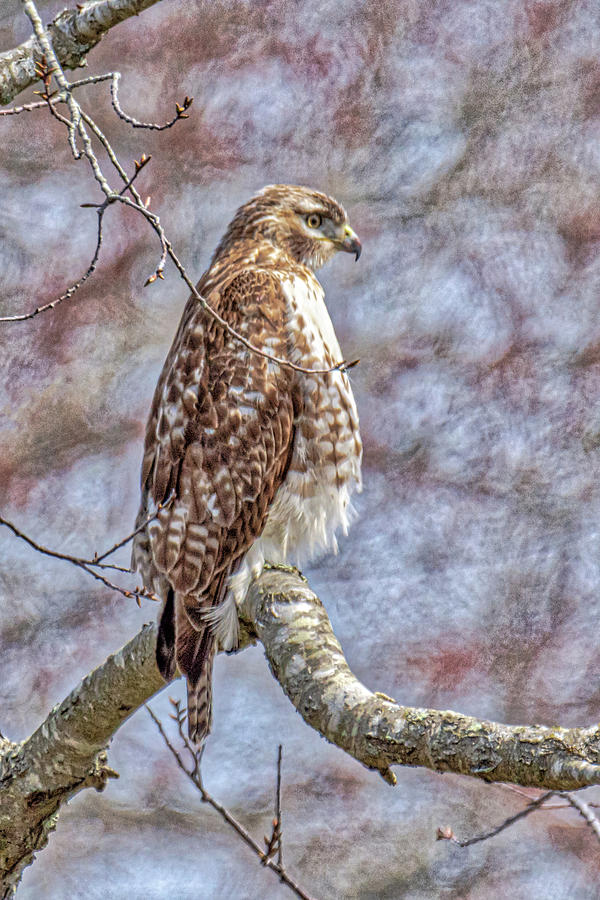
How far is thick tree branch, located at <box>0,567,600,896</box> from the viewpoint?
2.16 m

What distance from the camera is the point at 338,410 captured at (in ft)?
11.4

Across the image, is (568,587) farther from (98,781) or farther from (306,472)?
(98,781)

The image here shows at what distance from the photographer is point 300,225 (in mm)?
3879

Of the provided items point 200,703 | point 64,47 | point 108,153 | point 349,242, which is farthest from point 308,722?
point 64,47

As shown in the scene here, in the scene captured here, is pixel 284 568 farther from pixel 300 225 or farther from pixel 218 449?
pixel 300 225

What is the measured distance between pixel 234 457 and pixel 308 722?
0.97 metres

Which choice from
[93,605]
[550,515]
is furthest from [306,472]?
[93,605]

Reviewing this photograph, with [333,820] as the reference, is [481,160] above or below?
above

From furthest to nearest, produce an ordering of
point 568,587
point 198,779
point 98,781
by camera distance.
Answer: point 568,587 → point 98,781 → point 198,779

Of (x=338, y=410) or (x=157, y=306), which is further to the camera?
(x=157, y=306)

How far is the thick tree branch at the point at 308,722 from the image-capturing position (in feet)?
7.07

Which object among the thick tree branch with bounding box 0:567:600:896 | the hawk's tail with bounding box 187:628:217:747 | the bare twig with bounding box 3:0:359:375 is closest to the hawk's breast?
the thick tree branch with bounding box 0:567:600:896

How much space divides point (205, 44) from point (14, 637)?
253 cm

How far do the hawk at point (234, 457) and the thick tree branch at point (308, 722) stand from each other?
0.12 metres
